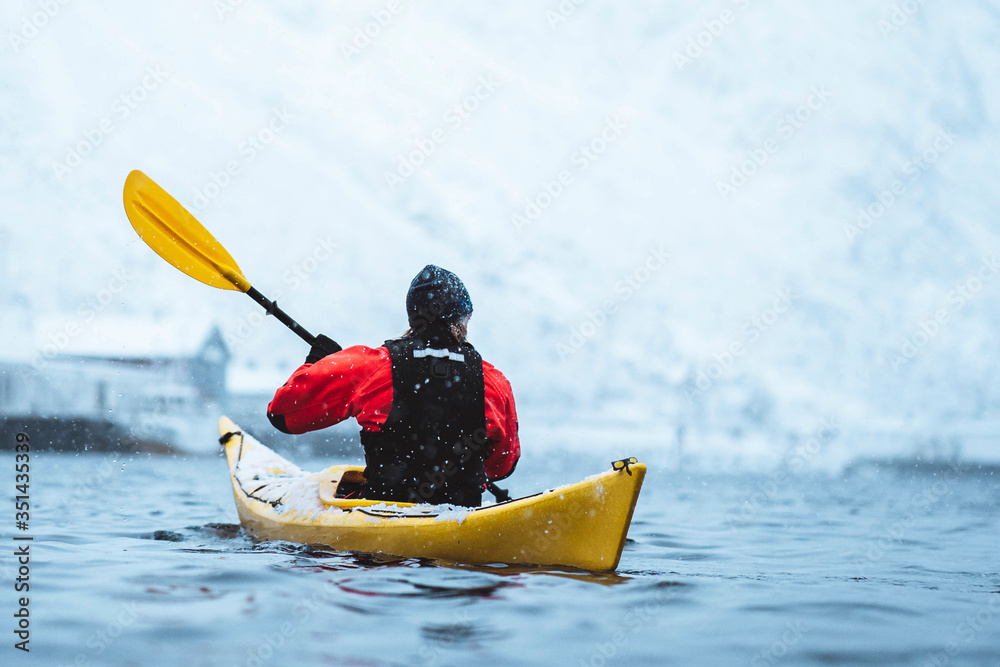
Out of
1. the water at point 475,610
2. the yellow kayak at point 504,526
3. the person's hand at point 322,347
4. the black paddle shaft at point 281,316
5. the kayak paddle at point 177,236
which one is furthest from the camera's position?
the kayak paddle at point 177,236

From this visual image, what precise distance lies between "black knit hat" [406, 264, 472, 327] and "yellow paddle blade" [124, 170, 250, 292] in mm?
1981

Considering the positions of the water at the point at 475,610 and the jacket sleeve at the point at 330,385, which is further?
the jacket sleeve at the point at 330,385

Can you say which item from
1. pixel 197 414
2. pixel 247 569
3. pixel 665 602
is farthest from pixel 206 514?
pixel 197 414

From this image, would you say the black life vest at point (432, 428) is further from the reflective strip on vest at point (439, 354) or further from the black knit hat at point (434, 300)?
the black knit hat at point (434, 300)

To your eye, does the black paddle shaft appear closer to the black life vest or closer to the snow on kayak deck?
the snow on kayak deck

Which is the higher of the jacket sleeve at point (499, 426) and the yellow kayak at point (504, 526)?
the jacket sleeve at point (499, 426)

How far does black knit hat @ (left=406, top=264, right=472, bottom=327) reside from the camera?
12.5 ft

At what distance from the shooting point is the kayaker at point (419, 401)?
12.1 feet

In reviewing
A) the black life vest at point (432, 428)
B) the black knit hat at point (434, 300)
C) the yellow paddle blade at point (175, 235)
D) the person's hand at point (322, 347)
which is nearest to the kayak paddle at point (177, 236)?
the yellow paddle blade at point (175, 235)

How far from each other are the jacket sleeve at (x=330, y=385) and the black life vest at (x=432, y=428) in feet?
0.40

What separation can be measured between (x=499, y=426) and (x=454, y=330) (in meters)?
0.49

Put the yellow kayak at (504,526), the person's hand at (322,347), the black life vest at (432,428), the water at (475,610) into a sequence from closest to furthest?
the water at (475,610) < the yellow kayak at (504,526) < the black life vest at (432,428) < the person's hand at (322,347)

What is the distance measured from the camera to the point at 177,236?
5516mm

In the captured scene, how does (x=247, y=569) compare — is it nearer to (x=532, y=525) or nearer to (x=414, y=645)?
(x=532, y=525)
